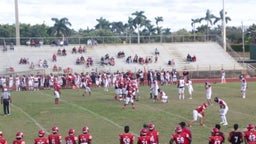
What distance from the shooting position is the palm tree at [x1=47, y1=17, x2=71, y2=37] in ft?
320

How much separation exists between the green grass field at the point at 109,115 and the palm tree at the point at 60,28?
195ft

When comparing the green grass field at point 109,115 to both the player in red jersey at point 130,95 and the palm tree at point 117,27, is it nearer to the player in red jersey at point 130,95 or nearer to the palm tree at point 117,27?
the player in red jersey at point 130,95

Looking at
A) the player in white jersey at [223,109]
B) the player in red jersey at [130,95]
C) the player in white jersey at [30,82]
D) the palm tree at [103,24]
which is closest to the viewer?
the player in white jersey at [223,109]

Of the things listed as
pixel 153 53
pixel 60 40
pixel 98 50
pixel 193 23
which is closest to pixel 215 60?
pixel 153 53

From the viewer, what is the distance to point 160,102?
3403 centimetres

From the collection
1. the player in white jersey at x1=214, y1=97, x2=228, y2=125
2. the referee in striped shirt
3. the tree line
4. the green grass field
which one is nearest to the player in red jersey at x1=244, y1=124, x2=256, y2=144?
the green grass field

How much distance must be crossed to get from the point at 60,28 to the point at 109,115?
236ft

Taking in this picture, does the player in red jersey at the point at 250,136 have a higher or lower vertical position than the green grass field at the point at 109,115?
higher

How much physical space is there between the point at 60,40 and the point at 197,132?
44.2 m

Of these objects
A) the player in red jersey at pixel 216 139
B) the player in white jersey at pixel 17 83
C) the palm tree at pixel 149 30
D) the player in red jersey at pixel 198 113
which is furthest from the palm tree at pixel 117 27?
the player in red jersey at pixel 216 139

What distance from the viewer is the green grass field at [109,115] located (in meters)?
23.1

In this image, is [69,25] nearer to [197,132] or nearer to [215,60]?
[215,60]

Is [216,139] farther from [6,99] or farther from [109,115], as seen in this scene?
[6,99]

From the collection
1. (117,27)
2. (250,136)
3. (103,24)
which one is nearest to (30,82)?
(250,136)
